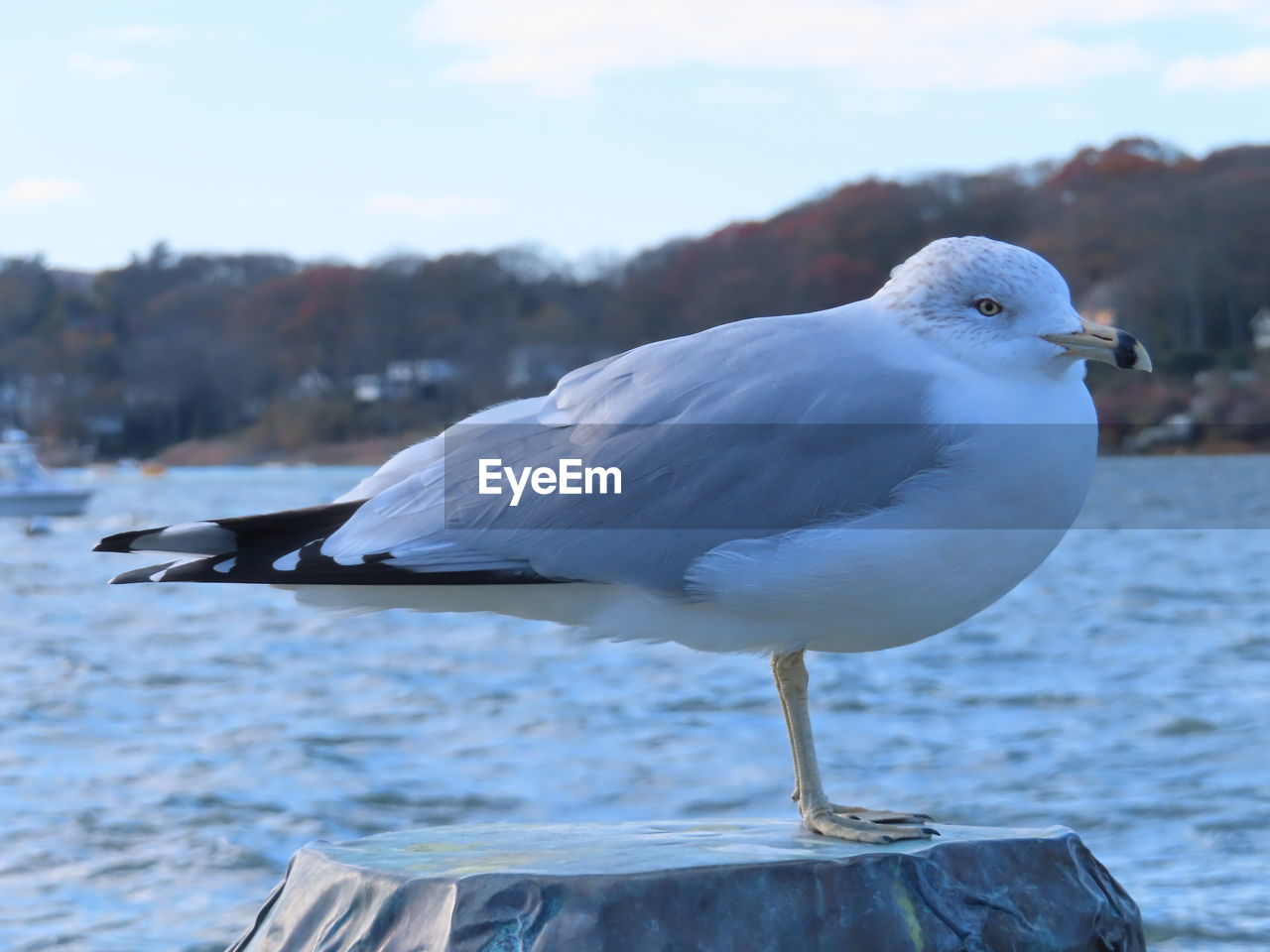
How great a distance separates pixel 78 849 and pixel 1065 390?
6.89 metres

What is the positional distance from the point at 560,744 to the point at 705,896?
8.22m

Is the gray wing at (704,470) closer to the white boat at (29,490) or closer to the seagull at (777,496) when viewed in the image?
the seagull at (777,496)

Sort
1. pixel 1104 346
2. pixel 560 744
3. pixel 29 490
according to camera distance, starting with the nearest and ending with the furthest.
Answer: pixel 1104 346
pixel 560 744
pixel 29 490

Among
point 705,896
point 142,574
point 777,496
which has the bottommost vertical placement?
point 705,896

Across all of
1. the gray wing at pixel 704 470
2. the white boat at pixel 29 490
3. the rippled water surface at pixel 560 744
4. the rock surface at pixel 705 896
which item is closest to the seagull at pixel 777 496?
the gray wing at pixel 704 470

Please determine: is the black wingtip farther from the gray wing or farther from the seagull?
the gray wing

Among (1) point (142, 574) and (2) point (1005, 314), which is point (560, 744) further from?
(2) point (1005, 314)

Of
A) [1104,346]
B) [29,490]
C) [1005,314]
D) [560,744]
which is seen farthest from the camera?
[29,490]

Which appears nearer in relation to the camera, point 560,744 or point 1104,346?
point 1104,346

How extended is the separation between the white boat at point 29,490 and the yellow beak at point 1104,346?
38.7 m

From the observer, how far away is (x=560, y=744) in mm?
11352

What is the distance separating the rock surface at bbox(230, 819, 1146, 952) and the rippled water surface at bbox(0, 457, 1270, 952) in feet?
10.4

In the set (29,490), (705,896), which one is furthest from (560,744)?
(29,490)

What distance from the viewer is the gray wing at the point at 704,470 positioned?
3.22 m
